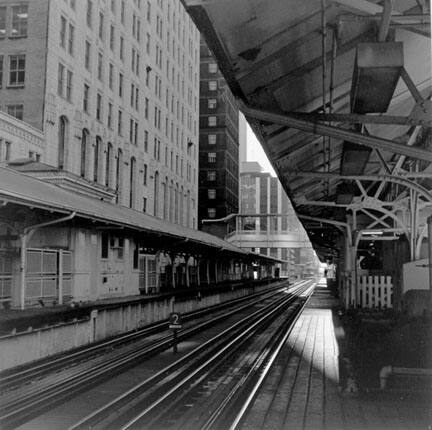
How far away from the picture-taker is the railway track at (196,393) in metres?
7.51

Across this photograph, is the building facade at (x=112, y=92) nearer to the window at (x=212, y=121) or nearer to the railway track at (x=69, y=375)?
the railway track at (x=69, y=375)

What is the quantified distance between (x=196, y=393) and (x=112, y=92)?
3688 centimetres

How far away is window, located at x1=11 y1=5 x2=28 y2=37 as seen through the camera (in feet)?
108

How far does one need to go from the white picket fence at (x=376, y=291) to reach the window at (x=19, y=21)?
1006 inches

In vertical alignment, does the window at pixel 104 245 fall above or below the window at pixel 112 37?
below

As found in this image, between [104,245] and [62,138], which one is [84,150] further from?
[104,245]

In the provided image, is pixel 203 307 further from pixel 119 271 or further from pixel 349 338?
pixel 349 338

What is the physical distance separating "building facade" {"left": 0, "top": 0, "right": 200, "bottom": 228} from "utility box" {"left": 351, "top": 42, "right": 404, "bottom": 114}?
2063 centimetres

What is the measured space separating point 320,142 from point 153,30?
4565cm

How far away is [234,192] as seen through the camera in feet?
320

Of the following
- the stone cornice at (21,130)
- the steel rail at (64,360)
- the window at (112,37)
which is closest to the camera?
the steel rail at (64,360)

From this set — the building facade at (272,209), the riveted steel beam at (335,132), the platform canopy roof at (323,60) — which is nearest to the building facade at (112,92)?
the platform canopy roof at (323,60)

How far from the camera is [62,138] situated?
35000 millimetres

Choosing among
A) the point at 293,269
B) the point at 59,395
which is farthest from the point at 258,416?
the point at 293,269
